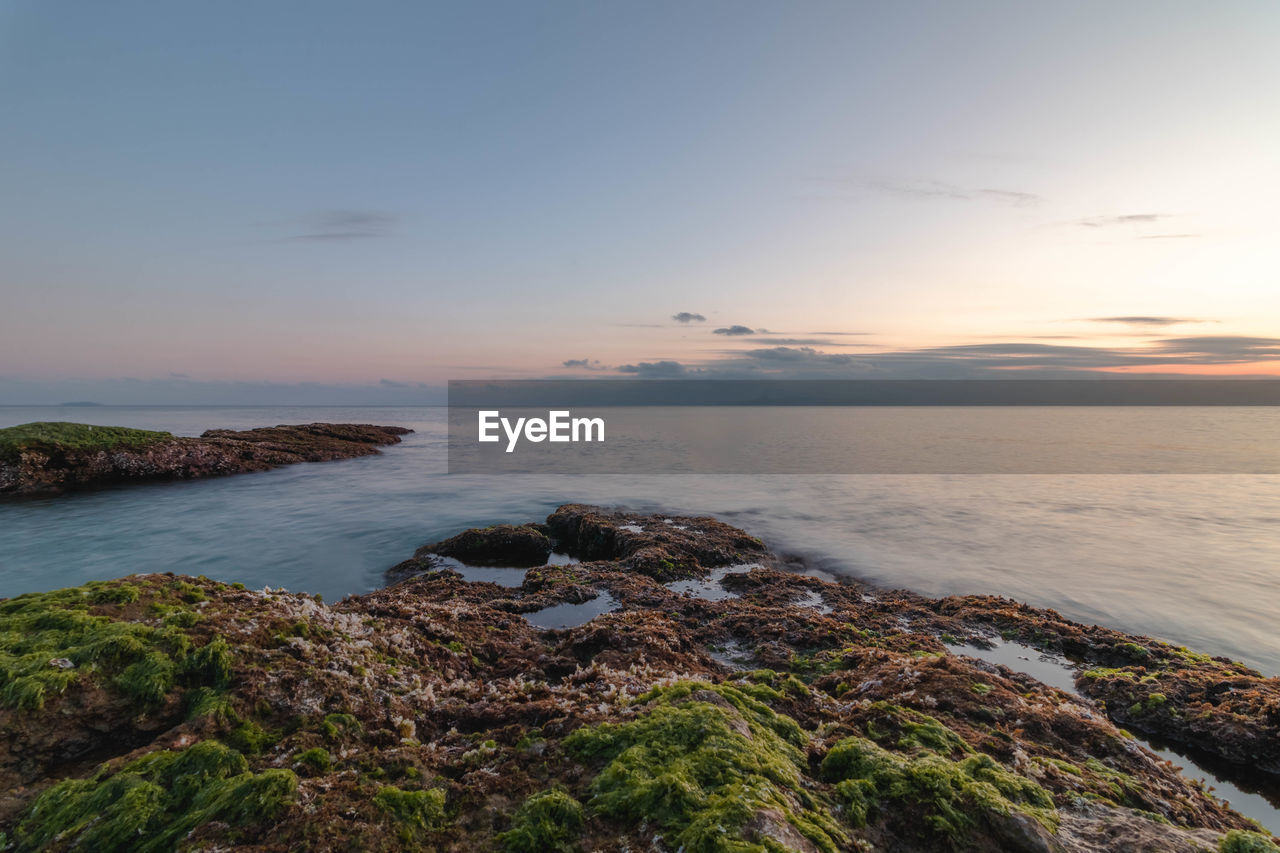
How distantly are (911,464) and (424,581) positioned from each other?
117ft

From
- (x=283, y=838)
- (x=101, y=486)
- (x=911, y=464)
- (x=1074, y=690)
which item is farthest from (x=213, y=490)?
→ (x=911, y=464)

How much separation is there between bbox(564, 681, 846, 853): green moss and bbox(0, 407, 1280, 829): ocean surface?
611cm

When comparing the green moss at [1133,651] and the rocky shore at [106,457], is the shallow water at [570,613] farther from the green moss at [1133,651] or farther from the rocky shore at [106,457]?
the rocky shore at [106,457]

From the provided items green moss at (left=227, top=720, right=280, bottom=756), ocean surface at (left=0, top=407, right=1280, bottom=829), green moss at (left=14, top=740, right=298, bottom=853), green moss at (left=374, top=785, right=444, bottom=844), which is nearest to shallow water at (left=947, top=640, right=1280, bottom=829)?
ocean surface at (left=0, top=407, right=1280, bottom=829)

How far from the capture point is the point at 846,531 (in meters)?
19.3

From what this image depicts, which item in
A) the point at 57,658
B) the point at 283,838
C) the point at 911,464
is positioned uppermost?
the point at 57,658

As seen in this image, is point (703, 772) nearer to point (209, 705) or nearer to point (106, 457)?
point (209, 705)

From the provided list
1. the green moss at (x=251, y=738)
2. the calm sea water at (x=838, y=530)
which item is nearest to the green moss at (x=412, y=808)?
the green moss at (x=251, y=738)

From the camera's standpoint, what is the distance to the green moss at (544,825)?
11.1 feet

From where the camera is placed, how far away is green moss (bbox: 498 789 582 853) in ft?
11.1

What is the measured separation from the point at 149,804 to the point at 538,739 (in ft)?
8.55

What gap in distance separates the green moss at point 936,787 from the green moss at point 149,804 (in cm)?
414

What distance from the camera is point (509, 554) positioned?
1578 cm

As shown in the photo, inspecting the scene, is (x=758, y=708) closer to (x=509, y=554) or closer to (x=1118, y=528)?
(x=509, y=554)
